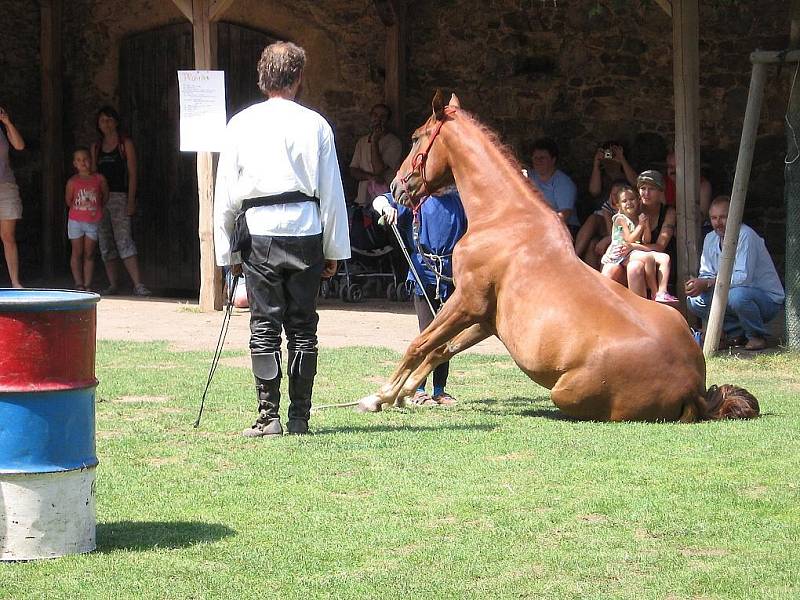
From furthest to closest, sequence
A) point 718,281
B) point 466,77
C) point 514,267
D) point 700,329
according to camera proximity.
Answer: point 466,77 → point 700,329 → point 718,281 → point 514,267

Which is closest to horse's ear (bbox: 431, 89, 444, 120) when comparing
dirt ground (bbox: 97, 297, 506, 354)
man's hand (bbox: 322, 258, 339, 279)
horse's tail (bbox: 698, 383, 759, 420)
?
man's hand (bbox: 322, 258, 339, 279)

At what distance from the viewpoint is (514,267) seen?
7676 millimetres

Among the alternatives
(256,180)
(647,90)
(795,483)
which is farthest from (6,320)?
(647,90)

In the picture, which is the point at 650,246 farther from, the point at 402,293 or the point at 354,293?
the point at 354,293

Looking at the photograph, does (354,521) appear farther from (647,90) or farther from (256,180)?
(647,90)

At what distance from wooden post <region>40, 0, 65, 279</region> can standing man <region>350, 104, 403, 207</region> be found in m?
4.18

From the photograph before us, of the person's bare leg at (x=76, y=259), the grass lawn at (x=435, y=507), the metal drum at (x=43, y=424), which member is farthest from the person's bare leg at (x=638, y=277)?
the metal drum at (x=43, y=424)

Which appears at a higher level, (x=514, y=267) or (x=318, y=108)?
(x=318, y=108)

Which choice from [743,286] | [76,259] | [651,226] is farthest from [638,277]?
[76,259]

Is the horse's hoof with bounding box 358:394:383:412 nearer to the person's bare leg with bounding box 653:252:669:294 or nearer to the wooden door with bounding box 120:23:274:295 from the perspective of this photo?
the person's bare leg with bounding box 653:252:669:294

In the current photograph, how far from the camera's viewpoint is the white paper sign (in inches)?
498

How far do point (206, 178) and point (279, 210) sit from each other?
6660mm

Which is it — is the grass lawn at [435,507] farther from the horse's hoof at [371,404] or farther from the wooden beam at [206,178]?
the wooden beam at [206,178]

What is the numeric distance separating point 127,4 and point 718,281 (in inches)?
343
